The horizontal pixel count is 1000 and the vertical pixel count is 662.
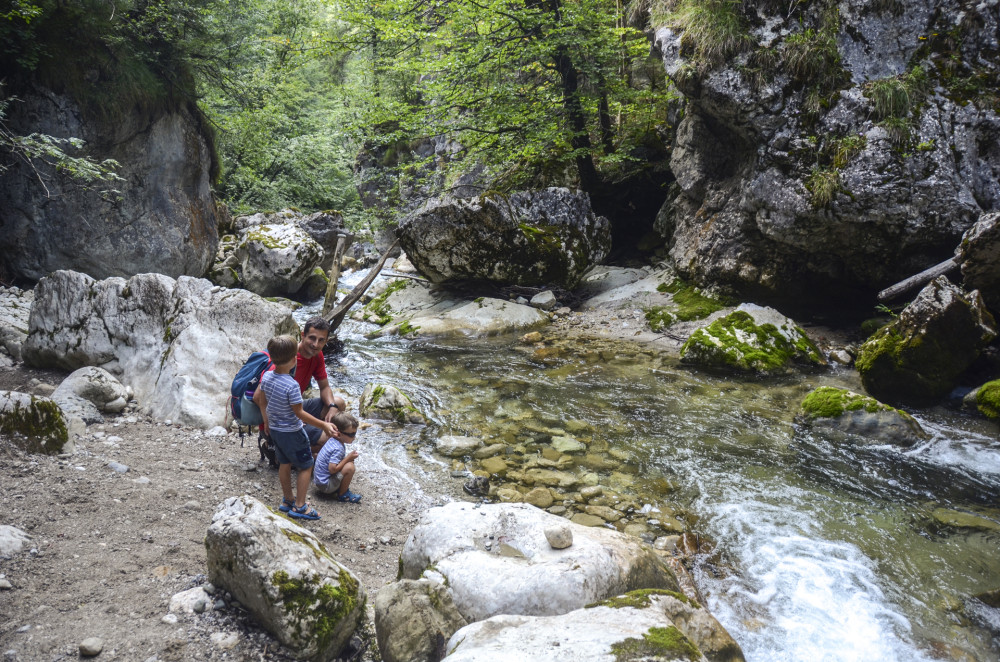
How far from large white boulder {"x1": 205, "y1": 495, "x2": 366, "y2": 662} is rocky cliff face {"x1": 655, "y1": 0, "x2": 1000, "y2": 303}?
9780 mm

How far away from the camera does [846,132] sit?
937 cm

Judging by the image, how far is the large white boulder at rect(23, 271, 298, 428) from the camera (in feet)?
21.9

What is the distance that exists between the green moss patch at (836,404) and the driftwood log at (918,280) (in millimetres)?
2642

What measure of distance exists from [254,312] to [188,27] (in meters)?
8.84

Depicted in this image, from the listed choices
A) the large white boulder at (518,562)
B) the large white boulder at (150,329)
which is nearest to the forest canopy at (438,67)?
the large white boulder at (150,329)

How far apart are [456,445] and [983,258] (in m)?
7.57

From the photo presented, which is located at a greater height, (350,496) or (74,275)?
(74,275)

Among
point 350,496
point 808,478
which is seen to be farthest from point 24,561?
point 808,478

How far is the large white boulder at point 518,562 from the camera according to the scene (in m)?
3.19

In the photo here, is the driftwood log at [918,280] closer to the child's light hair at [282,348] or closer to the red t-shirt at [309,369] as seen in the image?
the red t-shirt at [309,369]

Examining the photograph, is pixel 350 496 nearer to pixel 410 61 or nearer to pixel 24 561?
pixel 24 561

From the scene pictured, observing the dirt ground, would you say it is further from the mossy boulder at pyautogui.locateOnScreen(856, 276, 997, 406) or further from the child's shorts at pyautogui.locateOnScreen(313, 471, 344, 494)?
the mossy boulder at pyautogui.locateOnScreen(856, 276, 997, 406)

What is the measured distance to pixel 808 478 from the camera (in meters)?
5.85

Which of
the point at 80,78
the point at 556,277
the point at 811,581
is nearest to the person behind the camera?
the point at 811,581
